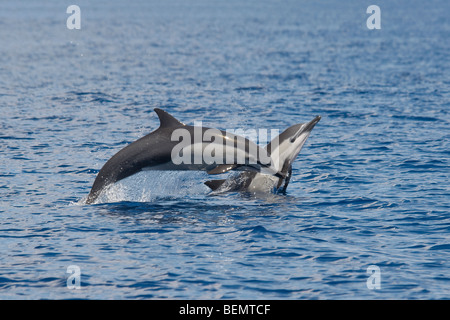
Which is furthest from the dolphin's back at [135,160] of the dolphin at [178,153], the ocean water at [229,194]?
the ocean water at [229,194]

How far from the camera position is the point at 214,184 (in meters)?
20.3

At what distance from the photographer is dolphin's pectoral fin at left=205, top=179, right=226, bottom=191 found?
20253 mm

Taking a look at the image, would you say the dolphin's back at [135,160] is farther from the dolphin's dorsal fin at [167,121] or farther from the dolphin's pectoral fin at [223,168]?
the dolphin's pectoral fin at [223,168]

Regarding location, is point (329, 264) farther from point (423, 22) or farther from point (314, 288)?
point (423, 22)

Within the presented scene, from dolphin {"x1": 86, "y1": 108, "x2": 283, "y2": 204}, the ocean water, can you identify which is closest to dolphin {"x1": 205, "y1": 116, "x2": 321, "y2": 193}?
the ocean water

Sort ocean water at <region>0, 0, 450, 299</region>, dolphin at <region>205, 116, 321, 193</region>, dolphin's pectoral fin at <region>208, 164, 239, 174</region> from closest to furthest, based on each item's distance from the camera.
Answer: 1. ocean water at <region>0, 0, 450, 299</region>
2. dolphin's pectoral fin at <region>208, 164, 239, 174</region>
3. dolphin at <region>205, 116, 321, 193</region>

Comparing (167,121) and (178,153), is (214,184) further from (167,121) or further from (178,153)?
(167,121)

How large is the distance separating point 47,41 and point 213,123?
4346 cm

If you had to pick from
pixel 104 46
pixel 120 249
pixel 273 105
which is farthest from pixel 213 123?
pixel 104 46

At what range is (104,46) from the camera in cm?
6844

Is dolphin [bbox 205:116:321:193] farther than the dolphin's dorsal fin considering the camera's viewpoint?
Yes

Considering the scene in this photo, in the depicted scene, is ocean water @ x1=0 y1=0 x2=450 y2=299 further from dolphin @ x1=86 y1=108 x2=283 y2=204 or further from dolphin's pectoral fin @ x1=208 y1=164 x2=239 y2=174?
dolphin's pectoral fin @ x1=208 y1=164 x2=239 y2=174

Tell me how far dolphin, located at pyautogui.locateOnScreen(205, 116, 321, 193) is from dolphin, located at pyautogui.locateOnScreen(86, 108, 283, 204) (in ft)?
4.36
